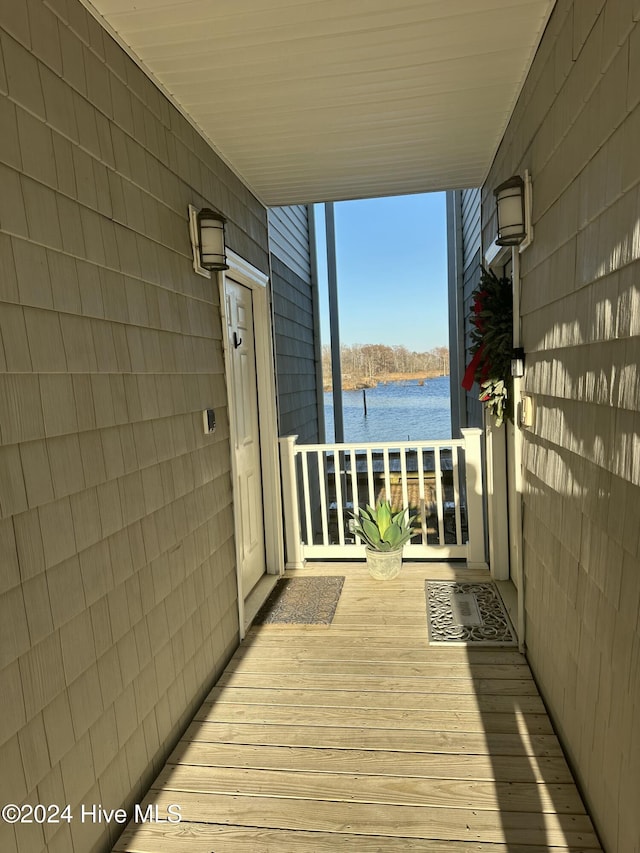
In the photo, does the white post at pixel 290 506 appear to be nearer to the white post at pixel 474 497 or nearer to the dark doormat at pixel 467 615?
the dark doormat at pixel 467 615

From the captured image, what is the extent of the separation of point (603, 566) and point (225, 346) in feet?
6.71

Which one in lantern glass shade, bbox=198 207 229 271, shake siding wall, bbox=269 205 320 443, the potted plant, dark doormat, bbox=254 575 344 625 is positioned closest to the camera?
lantern glass shade, bbox=198 207 229 271

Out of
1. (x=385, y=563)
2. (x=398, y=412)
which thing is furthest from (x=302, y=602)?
(x=398, y=412)

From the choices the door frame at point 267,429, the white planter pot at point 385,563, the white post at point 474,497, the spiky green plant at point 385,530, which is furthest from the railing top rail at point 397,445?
the white planter pot at point 385,563

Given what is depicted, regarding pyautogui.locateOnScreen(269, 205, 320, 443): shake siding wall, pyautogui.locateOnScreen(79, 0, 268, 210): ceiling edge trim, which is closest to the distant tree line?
pyautogui.locateOnScreen(269, 205, 320, 443): shake siding wall

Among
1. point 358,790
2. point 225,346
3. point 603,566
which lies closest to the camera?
point 603,566

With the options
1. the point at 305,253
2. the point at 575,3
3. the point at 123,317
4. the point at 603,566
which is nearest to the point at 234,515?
the point at 123,317

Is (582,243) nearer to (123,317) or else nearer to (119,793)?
(123,317)

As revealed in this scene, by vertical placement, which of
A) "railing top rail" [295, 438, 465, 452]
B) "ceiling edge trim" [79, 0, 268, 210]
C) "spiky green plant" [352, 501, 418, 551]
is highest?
"ceiling edge trim" [79, 0, 268, 210]

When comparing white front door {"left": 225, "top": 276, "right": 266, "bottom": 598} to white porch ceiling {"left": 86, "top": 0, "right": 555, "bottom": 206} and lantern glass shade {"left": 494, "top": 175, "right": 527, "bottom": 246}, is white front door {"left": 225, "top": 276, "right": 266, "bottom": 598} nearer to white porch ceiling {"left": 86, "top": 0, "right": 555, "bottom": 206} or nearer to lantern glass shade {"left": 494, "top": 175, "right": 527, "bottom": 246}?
white porch ceiling {"left": 86, "top": 0, "right": 555, "bottom": 206}

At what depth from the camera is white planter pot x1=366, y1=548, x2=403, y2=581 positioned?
3.71m

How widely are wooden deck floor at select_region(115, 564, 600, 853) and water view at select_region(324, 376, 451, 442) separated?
17.2 m

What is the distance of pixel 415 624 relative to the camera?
3.06 meters

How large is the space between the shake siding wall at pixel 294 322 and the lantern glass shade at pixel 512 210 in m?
2.57
